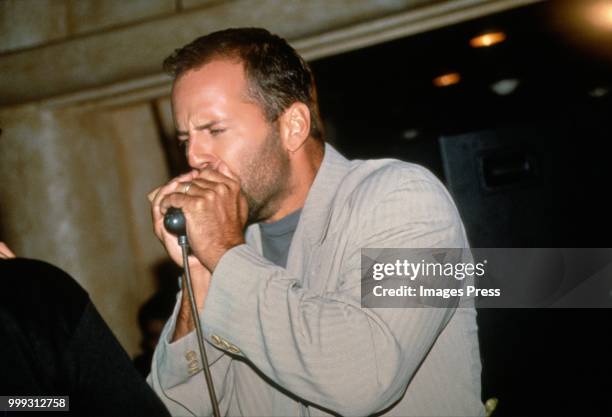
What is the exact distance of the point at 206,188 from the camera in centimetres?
142

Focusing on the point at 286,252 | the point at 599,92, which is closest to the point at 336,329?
the point at 286,252

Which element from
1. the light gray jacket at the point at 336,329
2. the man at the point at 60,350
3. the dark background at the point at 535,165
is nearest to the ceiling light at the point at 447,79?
the dark background at the point at 535,165

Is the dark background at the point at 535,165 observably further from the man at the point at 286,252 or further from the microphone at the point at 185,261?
the microphone at the point at 185,261

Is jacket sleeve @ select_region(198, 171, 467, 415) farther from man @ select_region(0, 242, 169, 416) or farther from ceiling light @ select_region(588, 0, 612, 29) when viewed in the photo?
ceiling light @ select_region(588, 0, 612, 29)

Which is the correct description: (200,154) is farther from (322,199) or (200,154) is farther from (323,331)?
(323,331)

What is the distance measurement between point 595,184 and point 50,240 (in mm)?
3287

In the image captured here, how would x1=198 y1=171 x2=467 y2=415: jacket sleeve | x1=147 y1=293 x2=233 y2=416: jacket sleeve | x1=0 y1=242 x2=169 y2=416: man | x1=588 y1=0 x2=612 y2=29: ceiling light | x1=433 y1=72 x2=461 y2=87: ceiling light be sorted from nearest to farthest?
x1=0 y1=242 x2=169 y2=416: man, x1=198 y1=171 x2=467 y2=415: jacket sleeve, x1=147 y1=293 x2=233 y2=416: jacket sleeve, x1=588 y1=0 x2=612 y2=29: ceiling light, x1=433 y1=72 x2=461 y2=87: ceiling light

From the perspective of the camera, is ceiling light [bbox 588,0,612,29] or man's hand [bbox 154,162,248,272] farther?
ceiling light [bbox 588,0,612,29]

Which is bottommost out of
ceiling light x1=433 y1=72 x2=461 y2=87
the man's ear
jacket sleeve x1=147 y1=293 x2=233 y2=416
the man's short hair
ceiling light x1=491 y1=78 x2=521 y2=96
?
jacket sleeve x1=147 y1=293 x2=233 y2=416

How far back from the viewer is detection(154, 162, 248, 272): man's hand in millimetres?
1342

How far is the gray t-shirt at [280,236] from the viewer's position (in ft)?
6.01

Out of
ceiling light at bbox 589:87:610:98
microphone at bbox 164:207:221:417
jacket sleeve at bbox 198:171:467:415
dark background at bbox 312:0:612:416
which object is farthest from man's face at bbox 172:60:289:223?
ceiling light at bbox 589:87:610:98

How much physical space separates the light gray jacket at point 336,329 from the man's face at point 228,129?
7.3 inches

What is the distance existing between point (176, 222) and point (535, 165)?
2.38m
